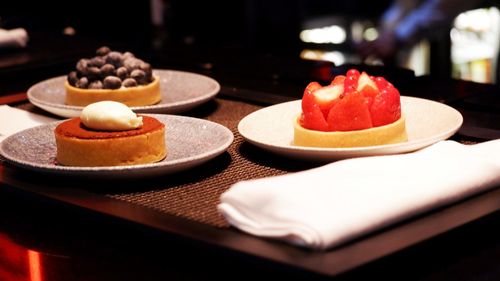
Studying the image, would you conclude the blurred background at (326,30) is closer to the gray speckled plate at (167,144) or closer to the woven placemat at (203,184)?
the gray speckled plate at (167,144)

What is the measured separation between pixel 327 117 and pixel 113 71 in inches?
25.1

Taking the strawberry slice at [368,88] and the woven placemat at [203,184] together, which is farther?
the strawberry slice at [368,88]

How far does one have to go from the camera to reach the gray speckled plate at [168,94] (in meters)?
1.92

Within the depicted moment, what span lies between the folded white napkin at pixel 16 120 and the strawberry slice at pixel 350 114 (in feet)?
2.41

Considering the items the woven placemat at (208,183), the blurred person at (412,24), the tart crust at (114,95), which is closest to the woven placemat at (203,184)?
the woven placemat at (208,183)

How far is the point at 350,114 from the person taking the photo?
59.7 inches

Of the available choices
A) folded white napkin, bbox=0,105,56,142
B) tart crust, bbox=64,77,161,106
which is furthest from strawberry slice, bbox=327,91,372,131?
folded white napkin, bbox=0,105,56,142

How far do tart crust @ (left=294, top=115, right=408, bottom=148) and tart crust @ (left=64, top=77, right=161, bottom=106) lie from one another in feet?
1.82

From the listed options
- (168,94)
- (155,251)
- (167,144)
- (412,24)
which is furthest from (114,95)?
(412,24)

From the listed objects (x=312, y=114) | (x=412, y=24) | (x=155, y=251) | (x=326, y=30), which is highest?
(x=312, y=114)

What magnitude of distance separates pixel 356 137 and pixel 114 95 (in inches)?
26.5

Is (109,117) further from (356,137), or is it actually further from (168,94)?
(168,94)

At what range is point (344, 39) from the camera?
252 inches

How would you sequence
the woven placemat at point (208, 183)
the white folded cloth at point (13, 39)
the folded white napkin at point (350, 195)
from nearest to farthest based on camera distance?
the folded white napkin at point (350, 195)
the woven placemat at point (208, 183)
the white folded cloth at point (13, 39)
